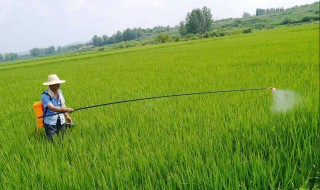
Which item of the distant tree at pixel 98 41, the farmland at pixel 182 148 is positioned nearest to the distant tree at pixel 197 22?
the distant tree at pixel 98 41

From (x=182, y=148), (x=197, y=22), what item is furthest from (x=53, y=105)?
(x=197, y=22)

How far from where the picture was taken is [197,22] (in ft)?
236

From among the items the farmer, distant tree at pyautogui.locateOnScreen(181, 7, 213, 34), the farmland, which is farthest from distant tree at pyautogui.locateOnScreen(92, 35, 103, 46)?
the farmland

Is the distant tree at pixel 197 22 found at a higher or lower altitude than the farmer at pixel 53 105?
higher

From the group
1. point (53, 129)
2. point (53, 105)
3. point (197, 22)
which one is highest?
point (197, 22)

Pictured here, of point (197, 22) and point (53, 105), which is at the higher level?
point (197, 22)

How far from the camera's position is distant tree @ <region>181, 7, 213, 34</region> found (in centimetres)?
7206

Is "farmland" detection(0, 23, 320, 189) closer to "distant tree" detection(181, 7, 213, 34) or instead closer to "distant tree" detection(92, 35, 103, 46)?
"distant tree" detection(181, 7, 213, 34)

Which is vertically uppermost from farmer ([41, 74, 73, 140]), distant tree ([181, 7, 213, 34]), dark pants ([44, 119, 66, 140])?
distant tree ([181, 7, 213, 34])

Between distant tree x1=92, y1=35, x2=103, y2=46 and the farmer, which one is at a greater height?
distant tree x1=92, y1=35, x2=103, y2=46

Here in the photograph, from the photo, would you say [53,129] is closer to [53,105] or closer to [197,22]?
[53,105]

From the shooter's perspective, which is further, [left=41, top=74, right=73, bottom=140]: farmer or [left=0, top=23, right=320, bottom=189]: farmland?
[left=41, top=74, right=73, bottom=140]: farmer

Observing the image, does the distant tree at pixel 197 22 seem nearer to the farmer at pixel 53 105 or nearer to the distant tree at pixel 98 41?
the distant tree at pixel 98 41

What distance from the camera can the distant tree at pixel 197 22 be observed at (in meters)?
72.1
